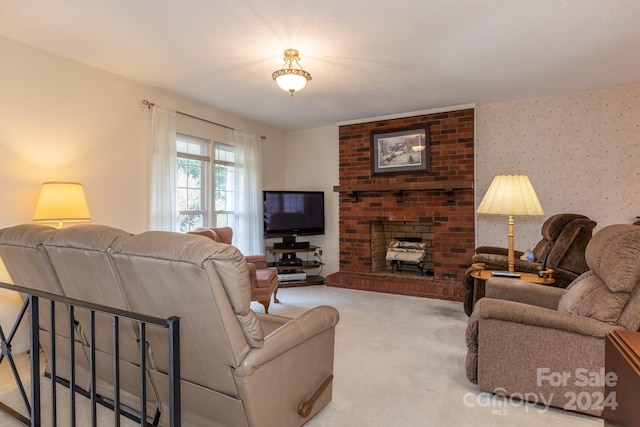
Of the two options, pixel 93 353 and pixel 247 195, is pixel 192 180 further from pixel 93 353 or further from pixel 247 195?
pixel 93 353

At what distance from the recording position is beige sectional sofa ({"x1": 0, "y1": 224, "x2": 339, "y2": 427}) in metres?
1.33

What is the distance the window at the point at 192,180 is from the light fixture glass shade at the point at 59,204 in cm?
139

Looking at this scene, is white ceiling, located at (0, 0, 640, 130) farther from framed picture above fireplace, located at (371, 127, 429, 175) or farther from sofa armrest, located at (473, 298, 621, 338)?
sofa armrest, located at (473, 298, 621, 338)

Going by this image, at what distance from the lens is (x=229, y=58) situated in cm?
313

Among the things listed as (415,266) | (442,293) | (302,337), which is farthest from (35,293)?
(415,266)

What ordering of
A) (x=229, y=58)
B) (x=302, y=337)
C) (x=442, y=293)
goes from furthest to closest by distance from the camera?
(x=442, y=293) → (x=229, y=58) → (x=302, y=337)

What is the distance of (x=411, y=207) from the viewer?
504cm

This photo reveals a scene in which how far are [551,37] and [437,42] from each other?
0.87 m

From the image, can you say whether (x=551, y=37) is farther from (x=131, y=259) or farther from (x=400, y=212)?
(x=131, y=259)

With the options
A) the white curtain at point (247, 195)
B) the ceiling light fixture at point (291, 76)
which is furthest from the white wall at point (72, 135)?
the ceiling light fixture at point (291, 76)

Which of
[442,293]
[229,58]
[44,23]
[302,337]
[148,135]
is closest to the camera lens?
Answer: [302,337]

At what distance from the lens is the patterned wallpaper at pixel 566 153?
390 centimetres

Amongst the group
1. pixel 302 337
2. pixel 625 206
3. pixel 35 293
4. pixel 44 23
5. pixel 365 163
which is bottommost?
pixel 302 337

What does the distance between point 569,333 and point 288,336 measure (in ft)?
5.06
